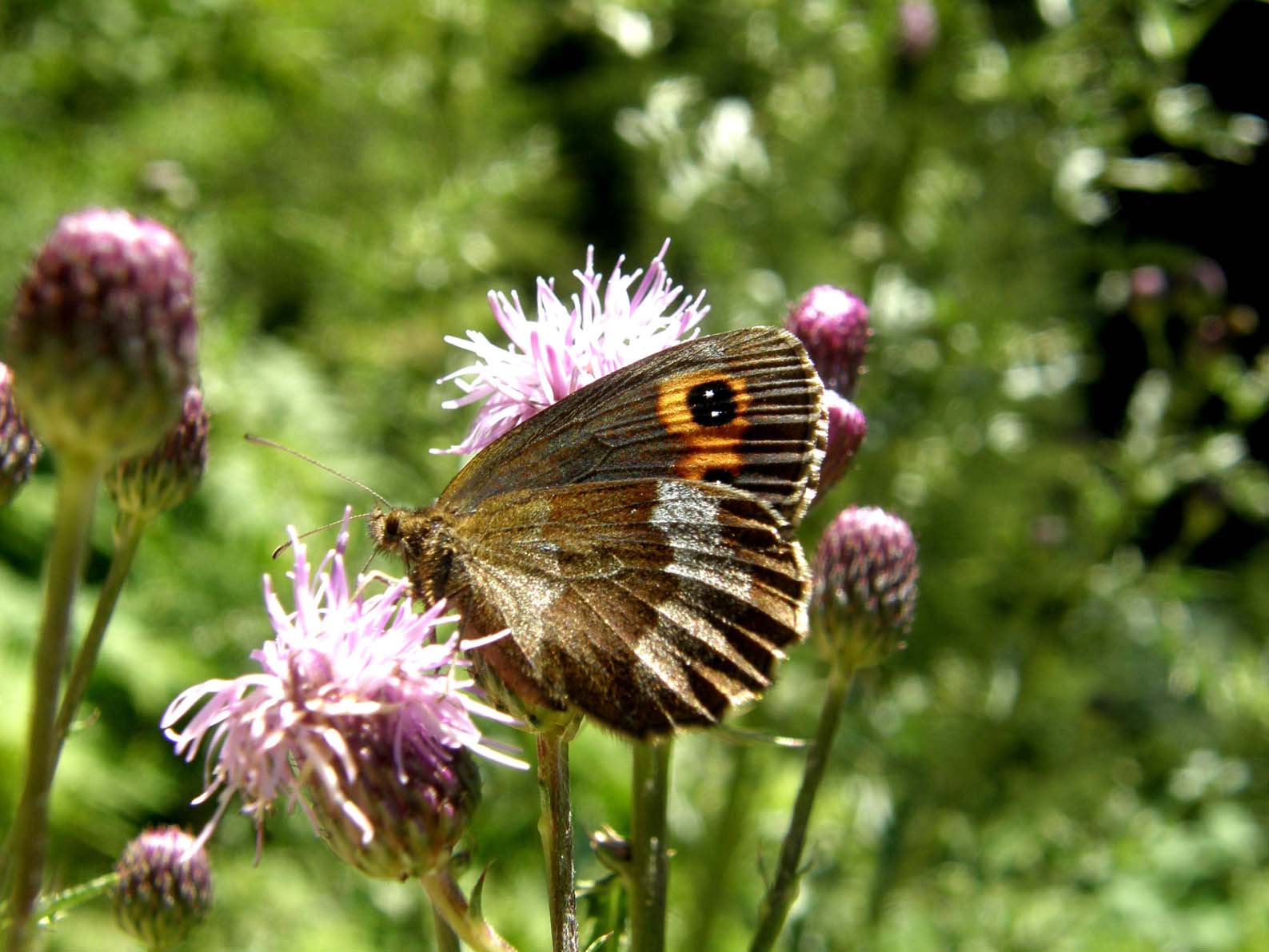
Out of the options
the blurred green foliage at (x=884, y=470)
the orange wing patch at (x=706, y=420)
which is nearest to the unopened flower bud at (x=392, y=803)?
the orange wing patch at (x=706, y=420)

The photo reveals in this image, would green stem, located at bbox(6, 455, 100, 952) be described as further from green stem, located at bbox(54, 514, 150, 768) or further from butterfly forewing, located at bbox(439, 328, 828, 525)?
butterfly forewing, located at bbox(439, 328, 828, 525)

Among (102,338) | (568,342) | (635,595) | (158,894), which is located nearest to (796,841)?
(635,595)

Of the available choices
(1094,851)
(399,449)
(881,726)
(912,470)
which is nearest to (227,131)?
(399,449)

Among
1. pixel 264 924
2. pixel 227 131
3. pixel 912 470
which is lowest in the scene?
pixel 264 924

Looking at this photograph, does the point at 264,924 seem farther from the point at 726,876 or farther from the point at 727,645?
the point at 727,645

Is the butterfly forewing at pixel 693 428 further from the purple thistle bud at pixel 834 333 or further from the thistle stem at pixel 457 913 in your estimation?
the thistle stem at pixel 457 913

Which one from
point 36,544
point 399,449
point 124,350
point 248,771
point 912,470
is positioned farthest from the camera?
point 399,449

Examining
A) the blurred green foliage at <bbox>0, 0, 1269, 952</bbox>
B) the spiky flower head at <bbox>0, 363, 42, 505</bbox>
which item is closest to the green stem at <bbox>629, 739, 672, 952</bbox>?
the spiky flower head at <bbox>0, 363, 42, 505</bbox>
